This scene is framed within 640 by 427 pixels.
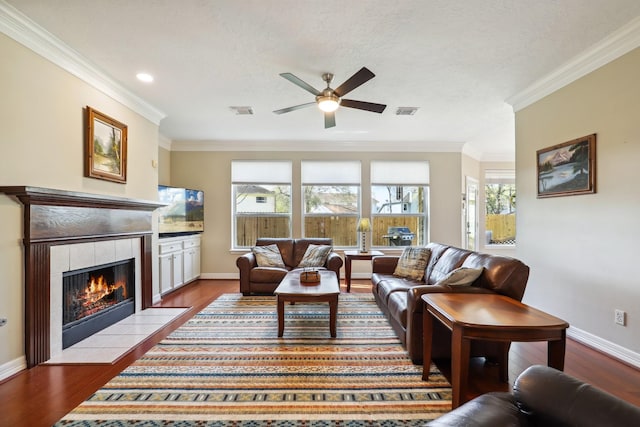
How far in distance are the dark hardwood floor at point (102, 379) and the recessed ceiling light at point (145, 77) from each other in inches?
107

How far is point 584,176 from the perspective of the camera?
2822 mm

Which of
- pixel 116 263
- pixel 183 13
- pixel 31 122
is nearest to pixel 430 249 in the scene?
pixel 183 13

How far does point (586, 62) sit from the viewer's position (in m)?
2.72

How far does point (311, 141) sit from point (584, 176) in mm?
4039

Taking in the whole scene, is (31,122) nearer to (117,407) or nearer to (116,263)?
(116,263)

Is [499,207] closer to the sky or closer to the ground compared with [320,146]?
closer to the ground

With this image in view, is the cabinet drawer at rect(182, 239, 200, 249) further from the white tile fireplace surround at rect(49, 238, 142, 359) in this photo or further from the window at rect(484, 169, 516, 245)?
the window at rect(484, 169, 516, 245)

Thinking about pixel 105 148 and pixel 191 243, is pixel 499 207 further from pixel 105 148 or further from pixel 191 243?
pixel 105 148

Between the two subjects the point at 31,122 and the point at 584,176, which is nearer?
the point at 31,122

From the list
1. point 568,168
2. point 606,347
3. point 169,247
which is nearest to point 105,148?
point 169,247

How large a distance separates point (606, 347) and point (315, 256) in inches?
132

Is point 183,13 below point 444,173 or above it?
above

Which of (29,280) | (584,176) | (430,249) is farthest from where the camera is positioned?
(430,249)

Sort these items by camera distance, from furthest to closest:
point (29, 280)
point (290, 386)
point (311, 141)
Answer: point (311, 141) → point (29, 280) → point (290, 386)
